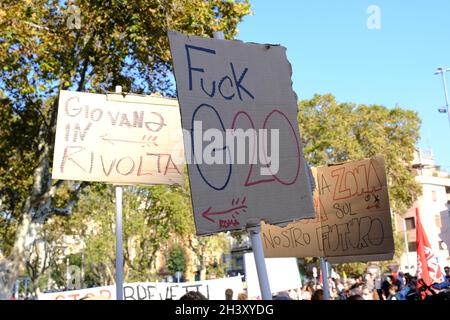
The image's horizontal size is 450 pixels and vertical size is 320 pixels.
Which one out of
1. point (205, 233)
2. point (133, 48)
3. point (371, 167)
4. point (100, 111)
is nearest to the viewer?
point (205, 233)

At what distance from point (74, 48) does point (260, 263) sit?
10428 mm

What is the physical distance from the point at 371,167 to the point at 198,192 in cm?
381

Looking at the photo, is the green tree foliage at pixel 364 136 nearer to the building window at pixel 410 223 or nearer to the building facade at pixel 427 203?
the building facade at pixel 427 203

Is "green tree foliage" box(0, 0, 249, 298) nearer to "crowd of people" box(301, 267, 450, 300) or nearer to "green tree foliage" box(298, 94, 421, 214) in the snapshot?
"crowd of people" box(301, 267, 450, 300)

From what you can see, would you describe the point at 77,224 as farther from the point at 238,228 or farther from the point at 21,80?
the point at 238,228

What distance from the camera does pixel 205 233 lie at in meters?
2.96

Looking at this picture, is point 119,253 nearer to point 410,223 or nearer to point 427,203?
point 410,223

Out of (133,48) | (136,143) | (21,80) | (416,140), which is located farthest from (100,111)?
(416,140)

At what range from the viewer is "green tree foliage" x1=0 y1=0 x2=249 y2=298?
37.7ft

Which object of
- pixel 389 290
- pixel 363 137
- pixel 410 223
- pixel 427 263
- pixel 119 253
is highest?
pixel 363 137

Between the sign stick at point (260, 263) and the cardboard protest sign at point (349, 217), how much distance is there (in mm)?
3234

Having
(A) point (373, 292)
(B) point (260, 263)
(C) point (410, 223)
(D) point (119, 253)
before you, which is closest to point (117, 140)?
(D) point (119, 253)

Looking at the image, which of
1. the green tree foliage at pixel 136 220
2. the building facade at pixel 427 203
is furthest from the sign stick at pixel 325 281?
the building facade at pixel 427 203

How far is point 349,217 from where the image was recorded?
6.36 m
